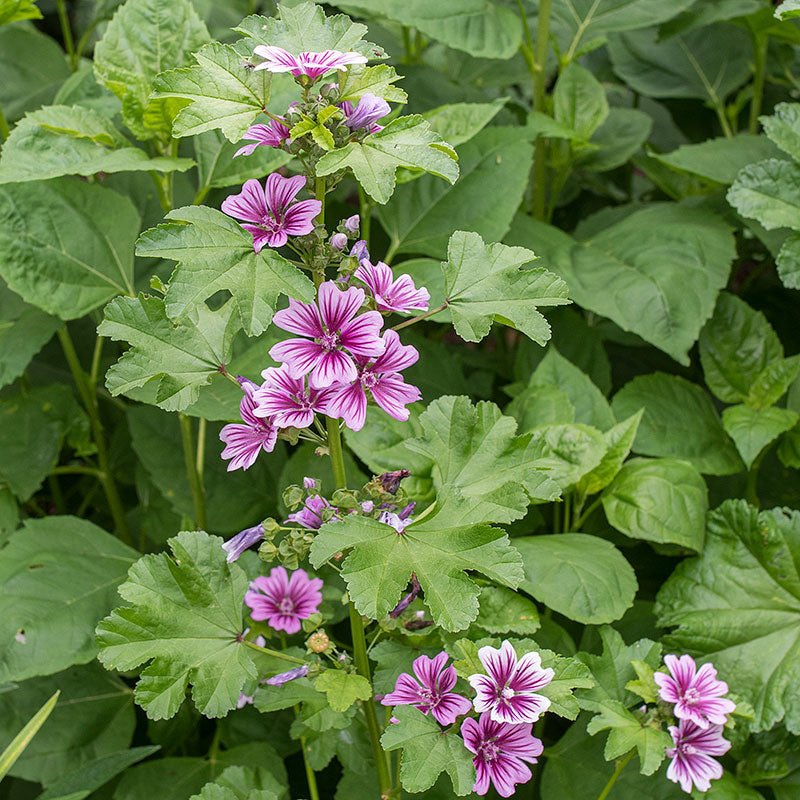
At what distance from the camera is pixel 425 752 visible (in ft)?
2.58

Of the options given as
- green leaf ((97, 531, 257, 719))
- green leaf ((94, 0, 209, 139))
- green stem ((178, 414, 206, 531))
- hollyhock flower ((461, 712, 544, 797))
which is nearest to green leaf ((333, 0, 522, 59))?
green leaf ((94, 0, 209, 139))

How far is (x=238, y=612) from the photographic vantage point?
0.86m

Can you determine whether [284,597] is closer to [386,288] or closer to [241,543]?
[241,543]

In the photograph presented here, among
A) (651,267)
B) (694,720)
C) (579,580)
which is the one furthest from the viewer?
(651,267)

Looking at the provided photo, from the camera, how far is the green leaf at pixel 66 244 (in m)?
1.23

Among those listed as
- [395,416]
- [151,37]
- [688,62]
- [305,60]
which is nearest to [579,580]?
[395,416]

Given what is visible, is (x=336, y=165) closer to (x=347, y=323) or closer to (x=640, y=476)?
(x=347, y=323)

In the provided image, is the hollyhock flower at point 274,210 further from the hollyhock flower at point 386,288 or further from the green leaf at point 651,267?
the green leaf at point 651,267

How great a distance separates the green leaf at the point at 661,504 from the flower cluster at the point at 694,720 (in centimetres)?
21

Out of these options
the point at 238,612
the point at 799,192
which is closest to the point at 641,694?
the point at 238,612

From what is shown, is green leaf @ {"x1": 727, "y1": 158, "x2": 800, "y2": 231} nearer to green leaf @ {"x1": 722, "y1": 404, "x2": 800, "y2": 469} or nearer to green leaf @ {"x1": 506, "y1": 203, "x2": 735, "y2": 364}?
green leaf @ {"x1": 506, "y1": 203, "x2": 735, "y2": 364}

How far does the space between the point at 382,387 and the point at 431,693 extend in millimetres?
308

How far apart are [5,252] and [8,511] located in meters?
0.40

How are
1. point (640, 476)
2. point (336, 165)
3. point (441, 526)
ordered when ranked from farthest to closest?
point (640, 476), point (441, 526), point (336, 165)
